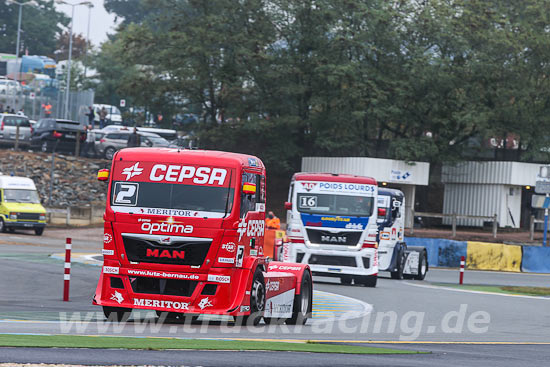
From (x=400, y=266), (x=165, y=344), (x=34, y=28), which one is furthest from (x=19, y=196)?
(x=34, y=28)

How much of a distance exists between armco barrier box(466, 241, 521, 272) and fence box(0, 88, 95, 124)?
3941 centimetres

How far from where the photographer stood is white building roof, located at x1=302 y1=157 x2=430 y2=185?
55.7 meters

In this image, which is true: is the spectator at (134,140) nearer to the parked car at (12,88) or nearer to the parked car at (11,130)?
the parked car at (11,130)

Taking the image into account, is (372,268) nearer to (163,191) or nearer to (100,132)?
(163,191)

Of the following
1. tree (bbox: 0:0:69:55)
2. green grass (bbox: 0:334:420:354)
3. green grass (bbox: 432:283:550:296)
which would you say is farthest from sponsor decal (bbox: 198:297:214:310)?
tree (bbox: 0:0:69:55)

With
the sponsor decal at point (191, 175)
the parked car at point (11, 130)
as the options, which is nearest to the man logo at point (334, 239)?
the sponsor decal at point (191, 175)

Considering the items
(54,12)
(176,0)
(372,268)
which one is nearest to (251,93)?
(176,0)

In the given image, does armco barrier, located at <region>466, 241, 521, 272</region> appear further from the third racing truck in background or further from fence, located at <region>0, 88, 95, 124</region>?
fence, located at <region>0, 88, 95, 124</region>

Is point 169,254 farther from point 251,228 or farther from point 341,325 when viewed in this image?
point 341,325

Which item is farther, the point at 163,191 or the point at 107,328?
the point at 163,191

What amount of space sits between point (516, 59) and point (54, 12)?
91992 mm

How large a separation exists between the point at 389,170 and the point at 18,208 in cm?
2211

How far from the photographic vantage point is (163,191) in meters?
14.8

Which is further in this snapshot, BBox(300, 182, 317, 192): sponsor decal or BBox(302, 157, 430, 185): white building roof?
BBox(302, 157, 430, 185): white building roof
